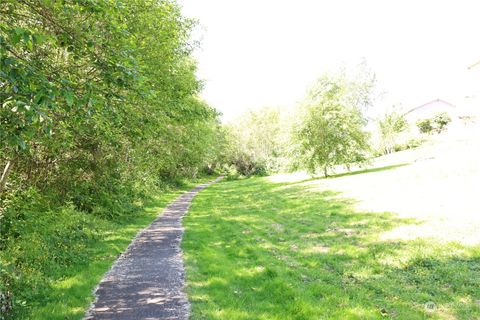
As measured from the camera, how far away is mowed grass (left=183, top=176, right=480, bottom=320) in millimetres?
7164

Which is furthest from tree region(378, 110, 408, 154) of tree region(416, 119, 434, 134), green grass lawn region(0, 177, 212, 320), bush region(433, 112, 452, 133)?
green grass lawn region(0, 177, 212, 320)

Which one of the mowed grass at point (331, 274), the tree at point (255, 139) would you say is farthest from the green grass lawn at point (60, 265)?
the tree at point (255, 139)

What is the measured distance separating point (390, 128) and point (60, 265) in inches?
2467

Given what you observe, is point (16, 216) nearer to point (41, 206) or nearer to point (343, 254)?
point (41, 206)

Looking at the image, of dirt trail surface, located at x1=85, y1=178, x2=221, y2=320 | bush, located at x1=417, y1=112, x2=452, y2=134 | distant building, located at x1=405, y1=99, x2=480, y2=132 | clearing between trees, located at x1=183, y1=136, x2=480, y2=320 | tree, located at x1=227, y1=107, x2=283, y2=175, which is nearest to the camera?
clearing between trees, located at x1=183, y1=136, x2=480, y2=320

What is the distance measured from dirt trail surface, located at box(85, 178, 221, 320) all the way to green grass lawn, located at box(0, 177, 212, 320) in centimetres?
34

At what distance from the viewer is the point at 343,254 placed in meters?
10.7

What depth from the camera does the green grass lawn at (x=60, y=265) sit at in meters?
7.53

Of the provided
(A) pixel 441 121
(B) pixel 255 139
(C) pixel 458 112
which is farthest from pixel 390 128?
(B) pixel 255 139

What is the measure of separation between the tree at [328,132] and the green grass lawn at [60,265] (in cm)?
2290

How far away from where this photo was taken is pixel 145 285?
893 cm

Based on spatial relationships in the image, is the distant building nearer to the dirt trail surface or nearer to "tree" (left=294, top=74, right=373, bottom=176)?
"tree" (left=294, top=74, right=373, bottom=176)

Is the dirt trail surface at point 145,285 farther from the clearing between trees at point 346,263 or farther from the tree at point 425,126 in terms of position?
the tree at point 425,126

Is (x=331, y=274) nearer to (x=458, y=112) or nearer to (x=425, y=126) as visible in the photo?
(x=458, y=112)
